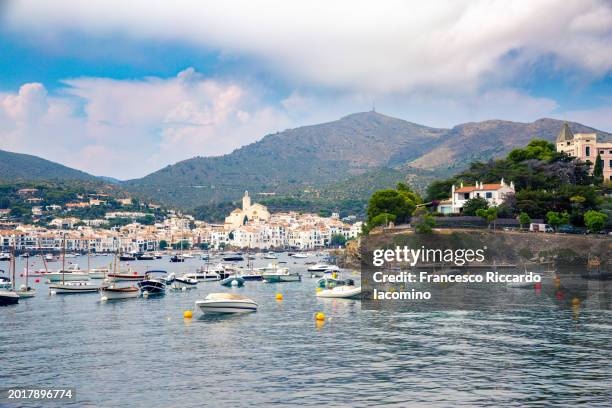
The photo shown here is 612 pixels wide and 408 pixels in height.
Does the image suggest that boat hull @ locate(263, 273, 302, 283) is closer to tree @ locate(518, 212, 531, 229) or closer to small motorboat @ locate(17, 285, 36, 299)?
small motorboat @ locate(17, 285, 36, 299)

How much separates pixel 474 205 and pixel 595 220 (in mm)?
18850

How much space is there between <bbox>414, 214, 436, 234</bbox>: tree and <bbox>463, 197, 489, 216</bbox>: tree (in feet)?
27.7

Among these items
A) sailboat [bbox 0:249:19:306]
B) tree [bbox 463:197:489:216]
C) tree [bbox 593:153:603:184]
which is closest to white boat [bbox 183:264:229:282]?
sailboat [bbox 0:249:19:306]

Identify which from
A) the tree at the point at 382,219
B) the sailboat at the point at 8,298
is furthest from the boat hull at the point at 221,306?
the tree at the point at 382,219

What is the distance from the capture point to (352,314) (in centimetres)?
5322

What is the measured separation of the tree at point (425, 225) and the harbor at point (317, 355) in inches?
1731

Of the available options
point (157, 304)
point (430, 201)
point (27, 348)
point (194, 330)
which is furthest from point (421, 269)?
point (27, 348)

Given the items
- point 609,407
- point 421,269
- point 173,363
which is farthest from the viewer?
point 421,269

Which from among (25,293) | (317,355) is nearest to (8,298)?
(25,293)

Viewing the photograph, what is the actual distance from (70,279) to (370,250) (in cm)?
4709

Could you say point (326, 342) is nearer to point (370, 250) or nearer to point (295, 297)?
point (295, 297)

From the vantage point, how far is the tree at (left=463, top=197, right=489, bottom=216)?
110 m

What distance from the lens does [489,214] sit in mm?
104500

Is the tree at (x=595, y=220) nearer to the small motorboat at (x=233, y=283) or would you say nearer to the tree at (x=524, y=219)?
the tree at (x=524, y=219)
